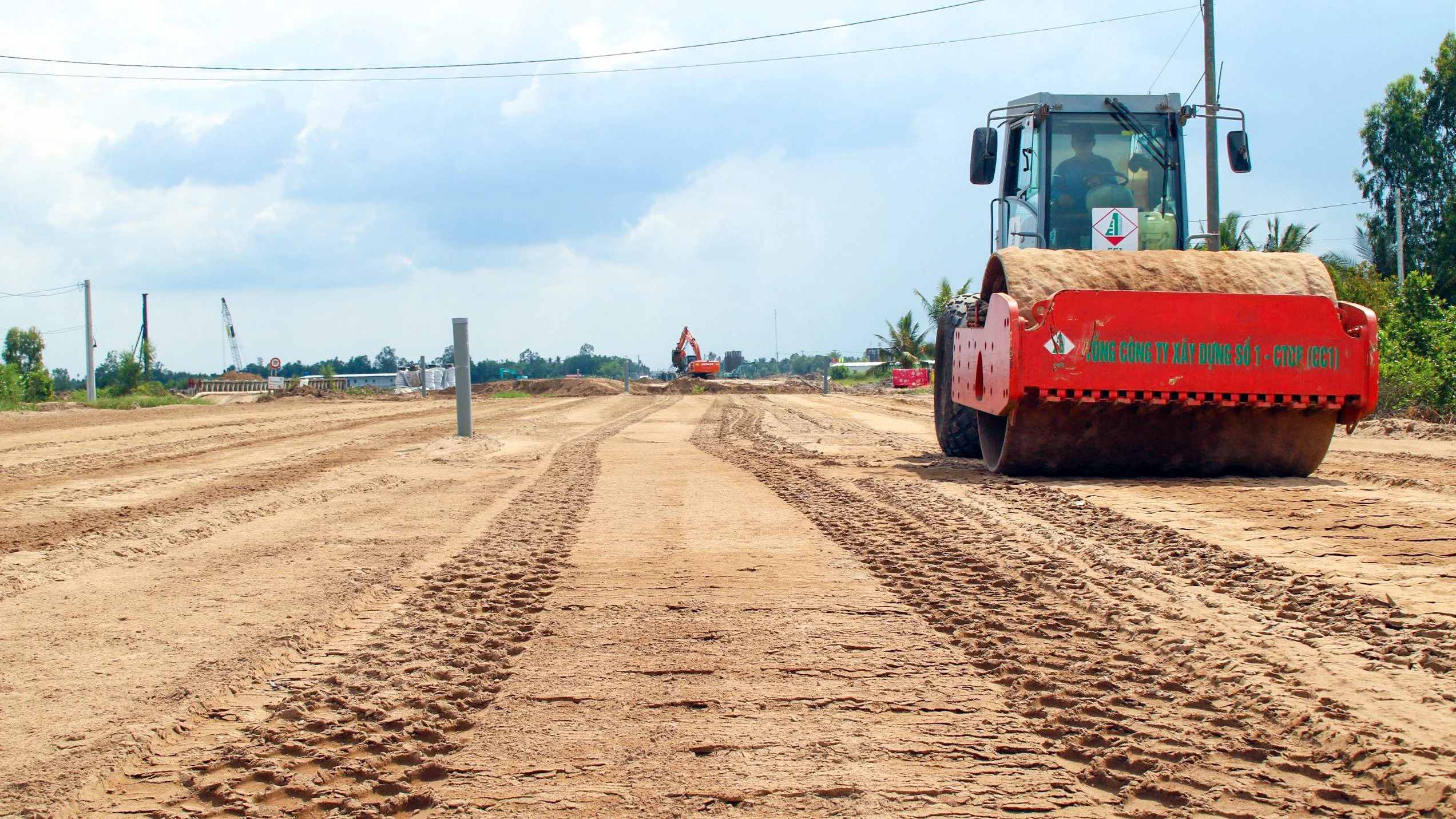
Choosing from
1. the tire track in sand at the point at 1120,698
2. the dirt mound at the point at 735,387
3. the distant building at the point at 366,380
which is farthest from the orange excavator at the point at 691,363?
the tire track in sand at the point at 1120,698

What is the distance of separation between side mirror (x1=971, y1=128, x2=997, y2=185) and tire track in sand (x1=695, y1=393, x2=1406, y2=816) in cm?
469

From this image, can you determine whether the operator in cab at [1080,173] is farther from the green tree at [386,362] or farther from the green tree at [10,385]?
the green tree at [386,362]

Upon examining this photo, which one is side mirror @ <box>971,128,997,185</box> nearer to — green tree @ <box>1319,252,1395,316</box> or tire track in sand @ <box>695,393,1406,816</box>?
tire track in sand @ <box>695,393,1406,816</box>

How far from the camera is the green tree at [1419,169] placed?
1444 inches

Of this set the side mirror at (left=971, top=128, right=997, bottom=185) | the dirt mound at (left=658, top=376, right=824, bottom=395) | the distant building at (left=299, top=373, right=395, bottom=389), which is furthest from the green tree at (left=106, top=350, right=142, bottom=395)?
the side mirror at (left=971, top=128, right=997, bottom=185)

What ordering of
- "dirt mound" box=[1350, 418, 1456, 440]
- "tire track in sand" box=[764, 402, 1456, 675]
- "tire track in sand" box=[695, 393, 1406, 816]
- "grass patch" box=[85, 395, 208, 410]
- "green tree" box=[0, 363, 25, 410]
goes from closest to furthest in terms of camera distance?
"tire track in sand" box=[695, 393, 1406, 816]
"tire track in sand" box=[764, 402, 1456, 675]
"dirt mound" box=[1350, 418, 1456, 440]
"grass patch" box=[85, 395, 208, 410]
"green tree" box=[0, 363, 25, 410]

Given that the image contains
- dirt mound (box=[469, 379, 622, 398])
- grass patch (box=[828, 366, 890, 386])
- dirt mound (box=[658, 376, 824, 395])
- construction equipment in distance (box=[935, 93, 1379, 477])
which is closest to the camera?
construction equipment in distance (box=[935, 93, 1379, 477])

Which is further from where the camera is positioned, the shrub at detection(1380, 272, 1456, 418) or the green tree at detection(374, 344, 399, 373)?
the green tree at detection(374, 344, 399, 373)

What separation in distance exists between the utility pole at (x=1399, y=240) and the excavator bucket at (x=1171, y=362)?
1236 inches

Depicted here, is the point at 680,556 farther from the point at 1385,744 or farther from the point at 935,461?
the point at 935,461

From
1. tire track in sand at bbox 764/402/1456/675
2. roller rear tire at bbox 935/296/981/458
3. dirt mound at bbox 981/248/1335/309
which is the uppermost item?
dirt mound at bbox 981/248/1335/309

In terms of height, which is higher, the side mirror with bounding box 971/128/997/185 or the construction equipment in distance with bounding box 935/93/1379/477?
the side mirror with bounding box 971/128/997/185

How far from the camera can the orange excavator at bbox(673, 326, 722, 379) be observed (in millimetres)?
50375

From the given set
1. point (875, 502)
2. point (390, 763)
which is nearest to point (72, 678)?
point (390, 763)
